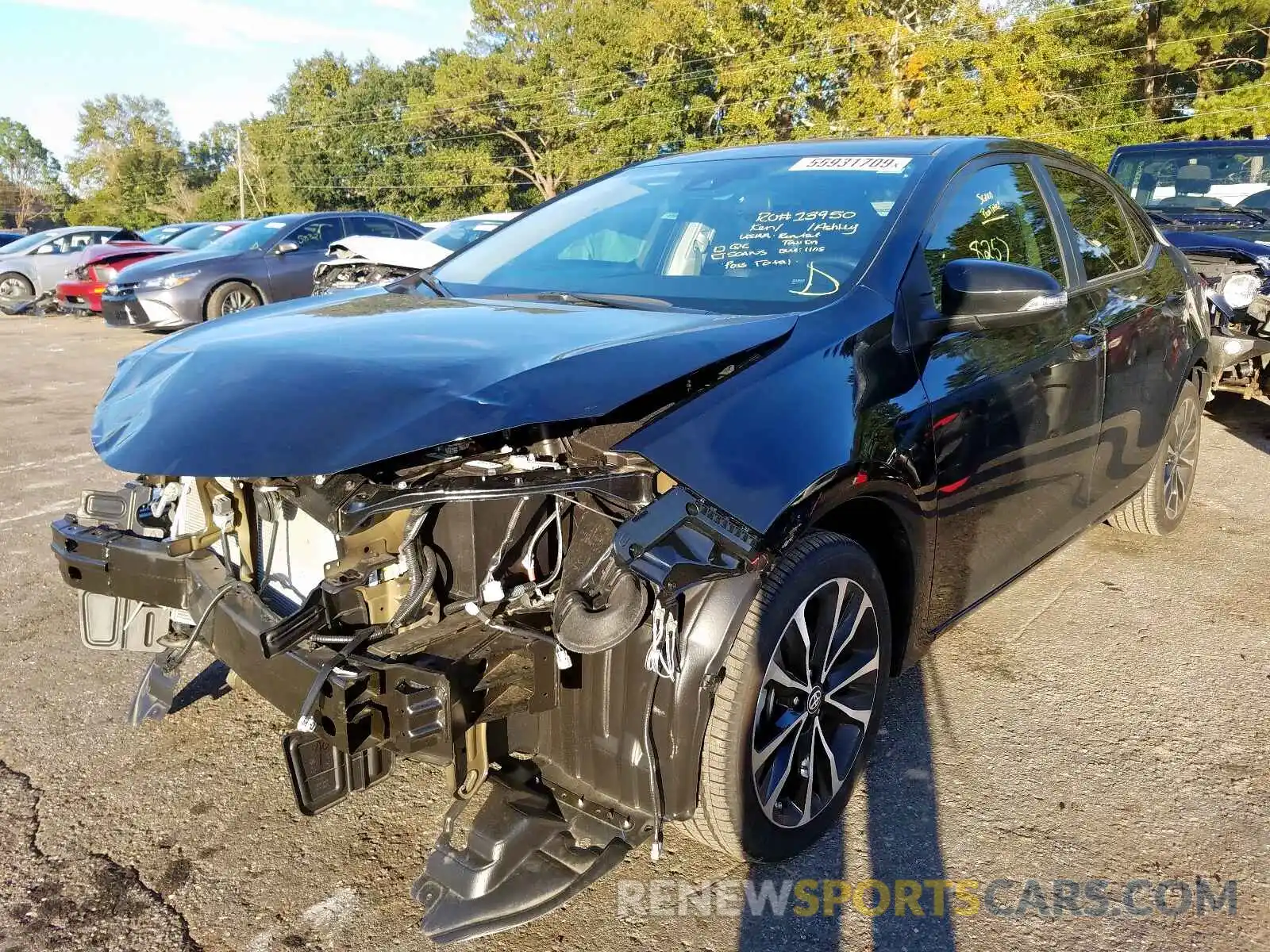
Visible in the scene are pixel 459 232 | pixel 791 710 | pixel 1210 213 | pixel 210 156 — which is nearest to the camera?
pixel 791 710

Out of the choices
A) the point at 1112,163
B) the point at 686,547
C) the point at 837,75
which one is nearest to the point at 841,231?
the point at 686,547

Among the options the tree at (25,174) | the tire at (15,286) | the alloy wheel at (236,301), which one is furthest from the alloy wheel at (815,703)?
the tree at (25,174)

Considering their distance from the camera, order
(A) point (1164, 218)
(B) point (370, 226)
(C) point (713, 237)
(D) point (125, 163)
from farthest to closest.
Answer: (D) point (125, 163)
(B) point (370, 226)
(A) point (1164, 218)
(C) point (713, 237)

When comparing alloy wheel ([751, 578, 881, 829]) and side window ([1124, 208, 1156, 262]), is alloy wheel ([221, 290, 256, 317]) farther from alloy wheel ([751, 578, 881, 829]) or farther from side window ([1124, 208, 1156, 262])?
alloy wheel ([751, 578, 881, 829])

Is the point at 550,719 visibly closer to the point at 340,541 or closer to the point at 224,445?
the point at 340,541

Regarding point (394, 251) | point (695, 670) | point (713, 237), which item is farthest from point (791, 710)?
point (394, 251)

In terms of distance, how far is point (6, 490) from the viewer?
5.34 metres

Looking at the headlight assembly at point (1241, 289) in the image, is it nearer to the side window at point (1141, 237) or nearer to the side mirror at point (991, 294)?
the side window at point (1141, 237)

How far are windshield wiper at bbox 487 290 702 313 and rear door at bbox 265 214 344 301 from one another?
955cm

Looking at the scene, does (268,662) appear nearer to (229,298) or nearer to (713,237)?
(713,237)

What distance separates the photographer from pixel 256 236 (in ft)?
39.4

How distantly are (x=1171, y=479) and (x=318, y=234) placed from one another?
10.7m

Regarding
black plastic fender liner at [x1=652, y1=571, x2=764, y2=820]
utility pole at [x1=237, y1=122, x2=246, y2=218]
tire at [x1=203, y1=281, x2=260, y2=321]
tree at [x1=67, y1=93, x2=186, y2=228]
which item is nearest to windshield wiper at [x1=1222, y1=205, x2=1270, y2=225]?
black plastic fender liner at [x1=652, y1=571, x2=764, y2=820]

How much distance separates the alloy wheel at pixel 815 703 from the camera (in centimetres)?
217
